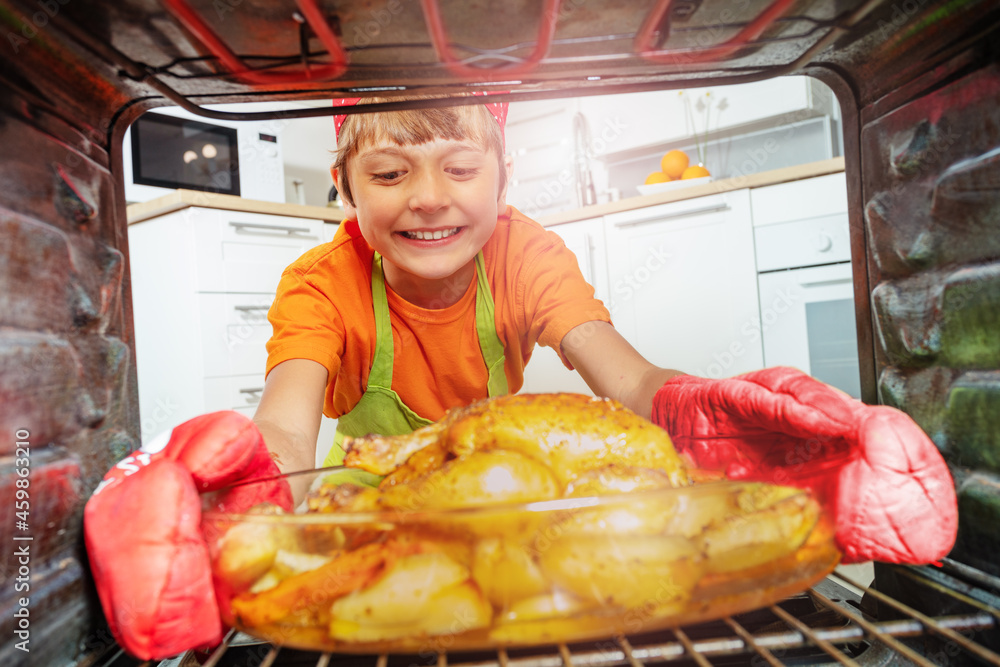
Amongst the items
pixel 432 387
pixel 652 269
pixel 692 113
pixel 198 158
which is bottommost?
pixel 432 387

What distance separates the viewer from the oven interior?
1.19ft

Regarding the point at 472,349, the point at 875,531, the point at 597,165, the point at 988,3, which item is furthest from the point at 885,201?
the point at 597,165

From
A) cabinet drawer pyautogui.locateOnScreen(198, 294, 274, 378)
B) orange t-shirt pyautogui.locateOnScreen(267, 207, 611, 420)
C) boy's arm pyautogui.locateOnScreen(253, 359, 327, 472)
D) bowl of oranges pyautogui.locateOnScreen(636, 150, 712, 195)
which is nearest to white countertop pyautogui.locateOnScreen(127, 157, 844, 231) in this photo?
bowl of oranges pyautogui.locateOnScreen(636, 150, 712, 195)

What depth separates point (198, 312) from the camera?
7.77ft

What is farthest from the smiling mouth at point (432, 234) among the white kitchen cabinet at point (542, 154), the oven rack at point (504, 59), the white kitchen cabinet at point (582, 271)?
the white kitchen cabinet at point (542, 154)

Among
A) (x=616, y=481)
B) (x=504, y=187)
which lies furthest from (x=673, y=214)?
(x=616, y=481)

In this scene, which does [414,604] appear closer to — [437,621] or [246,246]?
[437,621]

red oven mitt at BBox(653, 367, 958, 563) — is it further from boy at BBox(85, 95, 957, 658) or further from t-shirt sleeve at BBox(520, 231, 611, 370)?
t-shirt sleeve at BBox(520, 231, 611, 370)

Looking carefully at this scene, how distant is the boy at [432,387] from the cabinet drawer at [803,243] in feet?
4.91

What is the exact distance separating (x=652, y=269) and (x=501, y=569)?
2.53 meters

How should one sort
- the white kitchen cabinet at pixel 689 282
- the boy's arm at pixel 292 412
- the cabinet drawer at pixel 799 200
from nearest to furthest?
1. the boy's arm at pixel 292 412
2. the cabinet drawer at pixel 799 200
3. the white kitchen cabinet at pixel 689 282

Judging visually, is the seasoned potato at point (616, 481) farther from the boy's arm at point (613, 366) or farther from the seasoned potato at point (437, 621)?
the boy's arm at point (613, 366)

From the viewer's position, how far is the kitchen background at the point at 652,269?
2332 mm

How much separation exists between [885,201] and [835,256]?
6.82 feet
